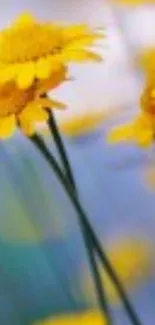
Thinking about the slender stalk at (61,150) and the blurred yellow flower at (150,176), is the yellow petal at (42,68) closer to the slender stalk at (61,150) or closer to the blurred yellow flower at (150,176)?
the slender stalk at (61,150)

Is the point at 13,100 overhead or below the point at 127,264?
overhead

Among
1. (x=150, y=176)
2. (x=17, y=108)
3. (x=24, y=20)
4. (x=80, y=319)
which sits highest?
(x=24, y=20)

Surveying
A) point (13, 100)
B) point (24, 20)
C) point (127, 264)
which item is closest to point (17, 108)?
point (13, 100)

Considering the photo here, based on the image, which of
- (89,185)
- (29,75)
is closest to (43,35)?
(29,75)

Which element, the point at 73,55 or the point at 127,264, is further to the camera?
the point at 127,264

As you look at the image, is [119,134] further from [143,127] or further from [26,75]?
[26,75]

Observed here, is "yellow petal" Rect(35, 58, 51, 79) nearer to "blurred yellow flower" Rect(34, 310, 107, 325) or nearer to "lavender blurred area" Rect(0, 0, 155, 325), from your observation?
"lavender blurred area" Rect(0, 0, 155, 325)

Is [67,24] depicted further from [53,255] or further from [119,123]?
[53,255]
